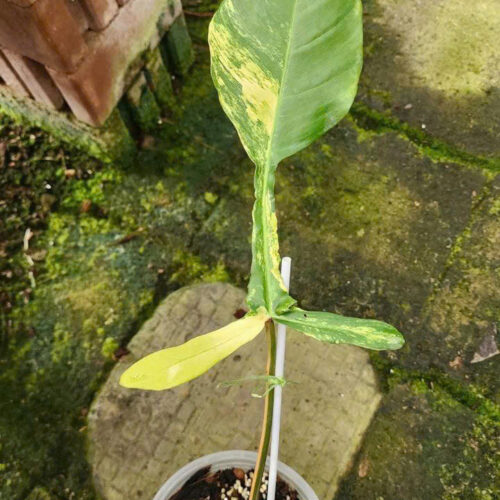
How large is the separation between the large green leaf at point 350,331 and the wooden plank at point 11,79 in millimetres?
1422

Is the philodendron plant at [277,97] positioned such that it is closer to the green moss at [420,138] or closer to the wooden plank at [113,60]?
the wooden plank at [113,60]

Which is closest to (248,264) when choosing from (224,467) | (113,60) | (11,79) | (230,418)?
(230,418)

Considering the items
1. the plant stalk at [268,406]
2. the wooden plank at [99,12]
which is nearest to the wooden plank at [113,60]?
the wooden plank at [99,12]

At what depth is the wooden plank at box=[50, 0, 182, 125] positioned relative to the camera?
1.65 meters

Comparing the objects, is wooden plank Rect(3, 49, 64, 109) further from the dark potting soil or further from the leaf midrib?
the dark potting soil

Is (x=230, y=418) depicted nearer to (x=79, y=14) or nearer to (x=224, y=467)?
(x=224, y=467)

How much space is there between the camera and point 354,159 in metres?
1.97

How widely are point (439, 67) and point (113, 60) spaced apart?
1276 millimetres

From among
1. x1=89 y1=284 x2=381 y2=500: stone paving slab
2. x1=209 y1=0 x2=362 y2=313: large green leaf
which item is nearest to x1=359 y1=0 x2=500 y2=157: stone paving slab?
x1=89 y1=284 x2=381 y2=500: stone paving slab

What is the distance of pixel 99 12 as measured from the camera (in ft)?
5.20

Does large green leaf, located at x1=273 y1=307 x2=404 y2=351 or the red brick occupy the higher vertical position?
the red brick

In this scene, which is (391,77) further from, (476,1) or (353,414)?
(353,414)

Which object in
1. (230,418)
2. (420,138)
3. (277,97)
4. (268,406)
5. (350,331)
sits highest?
(277,97)

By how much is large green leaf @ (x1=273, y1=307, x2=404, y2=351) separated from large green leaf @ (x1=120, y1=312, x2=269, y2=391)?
0.26ft
